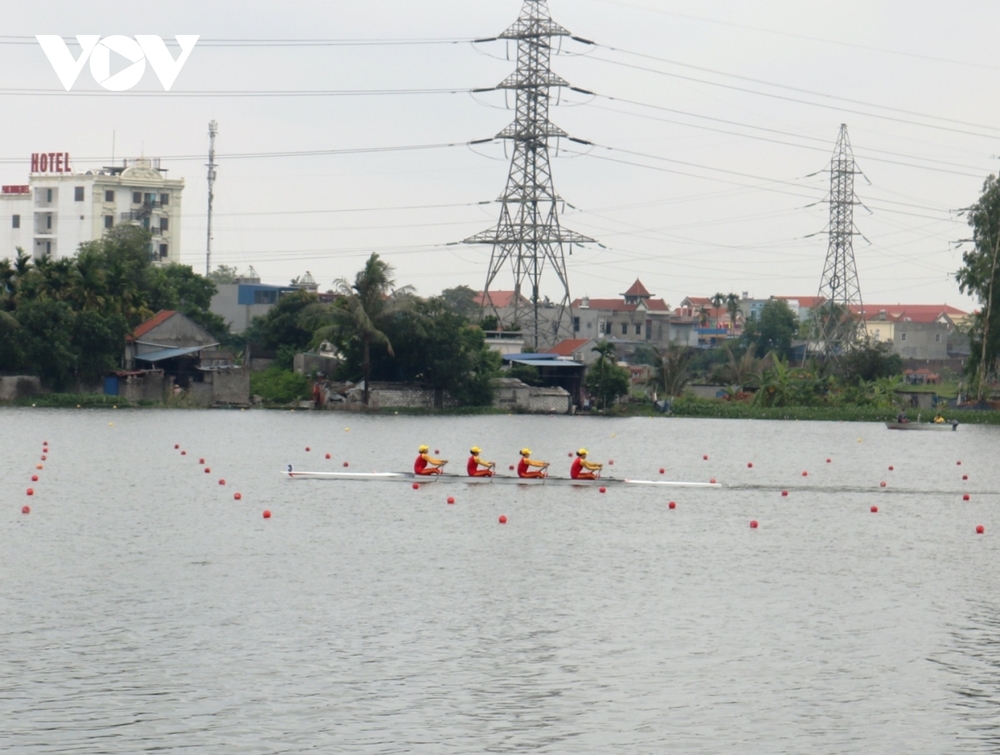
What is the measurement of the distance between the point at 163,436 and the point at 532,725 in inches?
1704

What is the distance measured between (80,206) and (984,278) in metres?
97.0

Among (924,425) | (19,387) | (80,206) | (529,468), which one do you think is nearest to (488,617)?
(529,468)

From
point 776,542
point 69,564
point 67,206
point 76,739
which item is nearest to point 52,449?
point 69,564

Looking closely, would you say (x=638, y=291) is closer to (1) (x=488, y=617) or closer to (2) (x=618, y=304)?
(2) (x=618, y=304)

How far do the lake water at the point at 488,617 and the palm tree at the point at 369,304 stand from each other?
35.5 m

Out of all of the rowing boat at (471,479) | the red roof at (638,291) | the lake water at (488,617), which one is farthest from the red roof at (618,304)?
the rowing boat at (471,479)

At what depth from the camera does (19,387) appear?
73.8m

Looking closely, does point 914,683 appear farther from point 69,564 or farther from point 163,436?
point 163,436

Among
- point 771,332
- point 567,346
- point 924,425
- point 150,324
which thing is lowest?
point 924,425

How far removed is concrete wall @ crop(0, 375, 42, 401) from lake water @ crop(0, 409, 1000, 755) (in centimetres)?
3269

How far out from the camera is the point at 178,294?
3834 inches

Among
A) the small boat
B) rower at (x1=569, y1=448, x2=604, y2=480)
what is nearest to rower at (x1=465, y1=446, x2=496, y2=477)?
rower at (x1=569, y1=448, x2=604, y2=480)

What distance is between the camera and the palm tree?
78.2 meters

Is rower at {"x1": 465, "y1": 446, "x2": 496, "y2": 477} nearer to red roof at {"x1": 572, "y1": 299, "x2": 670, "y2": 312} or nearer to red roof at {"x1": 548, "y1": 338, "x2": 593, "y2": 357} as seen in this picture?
red roof at {"x1": 548, "y1": 338, "x2": 593, "y2": 357}
